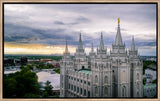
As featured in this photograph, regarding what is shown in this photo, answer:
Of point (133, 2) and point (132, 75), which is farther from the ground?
point (133, 2)

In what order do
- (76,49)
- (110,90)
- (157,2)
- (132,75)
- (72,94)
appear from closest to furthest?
(157,2) < (110,90) < (132,75) < (72,94) < (76,49)

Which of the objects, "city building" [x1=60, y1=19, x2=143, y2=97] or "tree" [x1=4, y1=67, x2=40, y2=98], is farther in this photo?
"city building" [x1=60, y1=19, x2=143, y2=97]

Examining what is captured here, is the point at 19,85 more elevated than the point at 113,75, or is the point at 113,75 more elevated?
the point at 113,75

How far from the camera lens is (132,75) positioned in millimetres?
19922

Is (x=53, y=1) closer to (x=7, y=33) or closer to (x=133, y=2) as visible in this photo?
(x=7, y=33)

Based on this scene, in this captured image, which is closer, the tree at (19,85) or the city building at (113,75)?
the tree at (19,85)

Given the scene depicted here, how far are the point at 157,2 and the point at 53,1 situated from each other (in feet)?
27.1

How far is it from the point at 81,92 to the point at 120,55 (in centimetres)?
619

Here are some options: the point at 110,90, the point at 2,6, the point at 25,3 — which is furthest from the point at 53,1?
the point at 110,90

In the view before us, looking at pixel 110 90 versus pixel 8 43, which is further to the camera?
pixel 110 90

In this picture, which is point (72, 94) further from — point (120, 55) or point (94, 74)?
point (120, 55)

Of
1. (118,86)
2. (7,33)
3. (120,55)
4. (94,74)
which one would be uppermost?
(7,33)

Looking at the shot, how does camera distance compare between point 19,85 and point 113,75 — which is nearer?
point 19,85

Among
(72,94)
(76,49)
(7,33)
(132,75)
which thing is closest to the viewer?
(7,33)
